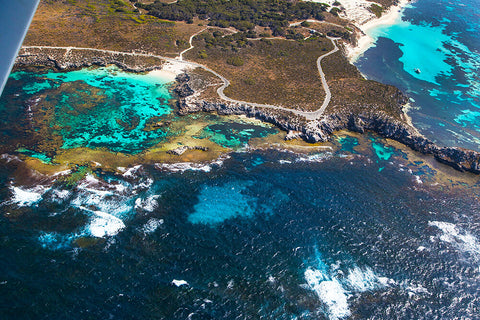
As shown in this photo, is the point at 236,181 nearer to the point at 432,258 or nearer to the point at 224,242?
the point at 224,242

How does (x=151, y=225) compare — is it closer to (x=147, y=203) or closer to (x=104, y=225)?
(x=147, y=203)

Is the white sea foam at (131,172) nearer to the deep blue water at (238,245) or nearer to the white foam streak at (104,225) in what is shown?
the deep blue water at (238,245)

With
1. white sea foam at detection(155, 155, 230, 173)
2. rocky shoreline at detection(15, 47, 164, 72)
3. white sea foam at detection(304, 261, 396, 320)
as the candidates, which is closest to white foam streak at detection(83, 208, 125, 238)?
white sea foam at detection(155, 155, 230, 173)

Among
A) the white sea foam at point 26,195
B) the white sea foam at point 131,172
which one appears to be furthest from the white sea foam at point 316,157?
the white sea foam at point 26,195

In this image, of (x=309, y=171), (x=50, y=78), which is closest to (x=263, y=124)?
(x=309, y=171)

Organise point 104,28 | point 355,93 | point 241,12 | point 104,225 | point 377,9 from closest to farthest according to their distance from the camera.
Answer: point 104,225, point 355,93, point 104,28, point 241,12, point 377,9

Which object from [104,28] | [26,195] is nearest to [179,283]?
[26,195]

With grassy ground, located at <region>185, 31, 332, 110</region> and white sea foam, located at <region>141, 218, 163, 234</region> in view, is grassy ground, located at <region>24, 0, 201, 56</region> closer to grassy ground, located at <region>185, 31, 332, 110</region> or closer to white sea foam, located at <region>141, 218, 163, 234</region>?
grassy ground, located at <region>185, 31, 332, 110</region>
